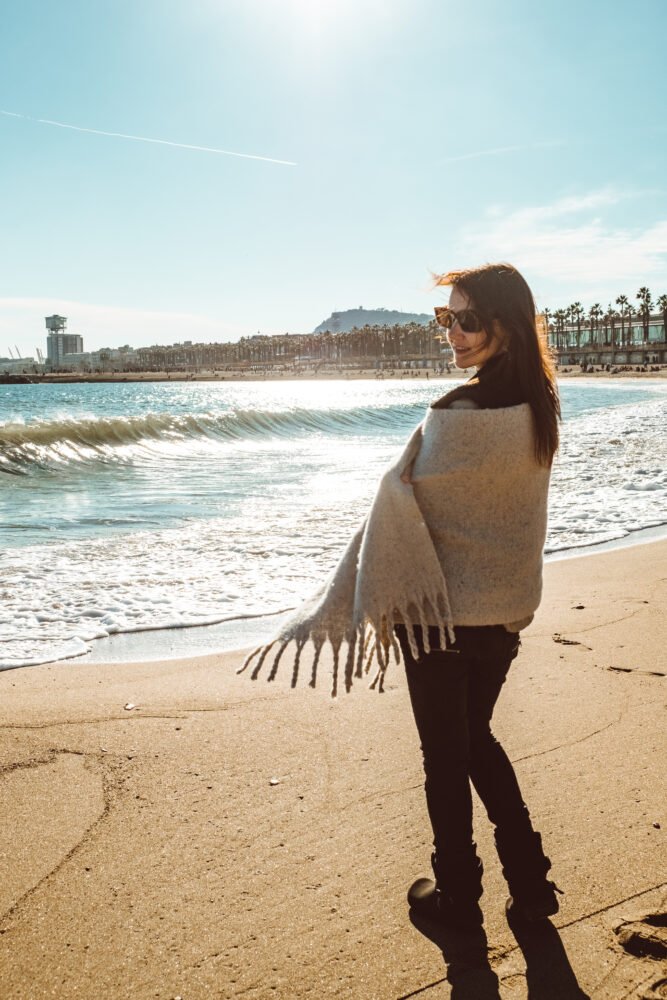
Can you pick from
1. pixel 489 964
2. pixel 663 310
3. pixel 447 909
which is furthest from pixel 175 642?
pixel 663 310

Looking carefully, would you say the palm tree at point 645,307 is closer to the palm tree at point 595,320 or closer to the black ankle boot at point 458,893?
the palm tree at point 595,320

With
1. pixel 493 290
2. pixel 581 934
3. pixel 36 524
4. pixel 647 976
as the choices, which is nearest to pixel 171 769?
pixel 581 934

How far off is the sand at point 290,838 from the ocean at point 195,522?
1.39 m

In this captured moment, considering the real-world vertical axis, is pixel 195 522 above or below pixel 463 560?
below

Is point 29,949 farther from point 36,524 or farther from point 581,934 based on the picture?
point 36,524

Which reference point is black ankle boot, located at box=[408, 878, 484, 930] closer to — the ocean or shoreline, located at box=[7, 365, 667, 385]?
the ocean

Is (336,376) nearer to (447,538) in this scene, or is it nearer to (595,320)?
(595,320)

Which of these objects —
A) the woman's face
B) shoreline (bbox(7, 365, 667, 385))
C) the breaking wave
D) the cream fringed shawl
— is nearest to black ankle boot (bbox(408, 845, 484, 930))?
the cream fringed shawl

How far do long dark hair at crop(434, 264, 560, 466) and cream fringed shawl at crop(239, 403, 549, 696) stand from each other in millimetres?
44

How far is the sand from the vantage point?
7.00 ft

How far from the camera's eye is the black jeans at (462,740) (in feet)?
7.03

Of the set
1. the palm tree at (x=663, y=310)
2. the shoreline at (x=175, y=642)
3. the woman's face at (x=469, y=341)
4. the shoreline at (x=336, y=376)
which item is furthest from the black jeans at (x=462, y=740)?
the palm tree at (x=663, y=310)

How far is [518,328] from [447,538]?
56cm

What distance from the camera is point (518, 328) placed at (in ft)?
6.93
